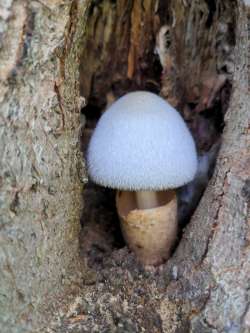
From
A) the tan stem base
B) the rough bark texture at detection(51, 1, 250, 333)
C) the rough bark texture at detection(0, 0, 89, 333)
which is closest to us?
the rough bark texture at detection(0, 0, 89, 333)

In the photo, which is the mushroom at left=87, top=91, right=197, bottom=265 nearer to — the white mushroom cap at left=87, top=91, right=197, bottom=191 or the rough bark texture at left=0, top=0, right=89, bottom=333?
the white mushroom cap at left=87, top=91, right=197, bottom=191

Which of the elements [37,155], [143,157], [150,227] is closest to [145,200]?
[150,227]

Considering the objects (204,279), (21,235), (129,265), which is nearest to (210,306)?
(204,279)

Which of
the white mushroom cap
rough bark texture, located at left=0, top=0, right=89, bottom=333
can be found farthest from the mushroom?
rough bark texture, located at left=0, top=0, right=89, bottom=333

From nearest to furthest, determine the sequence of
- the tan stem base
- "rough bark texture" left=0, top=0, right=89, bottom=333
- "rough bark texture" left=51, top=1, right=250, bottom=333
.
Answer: "rough bark texture" left=0, top=0, right=89, bottom=333
"rough bark texture" left=51, top=1, right=250, bottom=333
the tan stem base

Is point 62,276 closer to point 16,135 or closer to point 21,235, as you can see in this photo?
point 21,235

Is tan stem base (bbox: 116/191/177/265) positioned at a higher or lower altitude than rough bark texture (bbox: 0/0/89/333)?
lower

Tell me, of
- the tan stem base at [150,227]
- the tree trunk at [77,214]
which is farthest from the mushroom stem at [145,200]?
the tree trunk at [77,214]

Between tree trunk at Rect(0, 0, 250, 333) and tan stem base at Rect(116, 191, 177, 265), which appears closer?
tree trunk at Rect(0, 0, 250, 333)

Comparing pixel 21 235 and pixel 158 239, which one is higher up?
pixel 21 235
